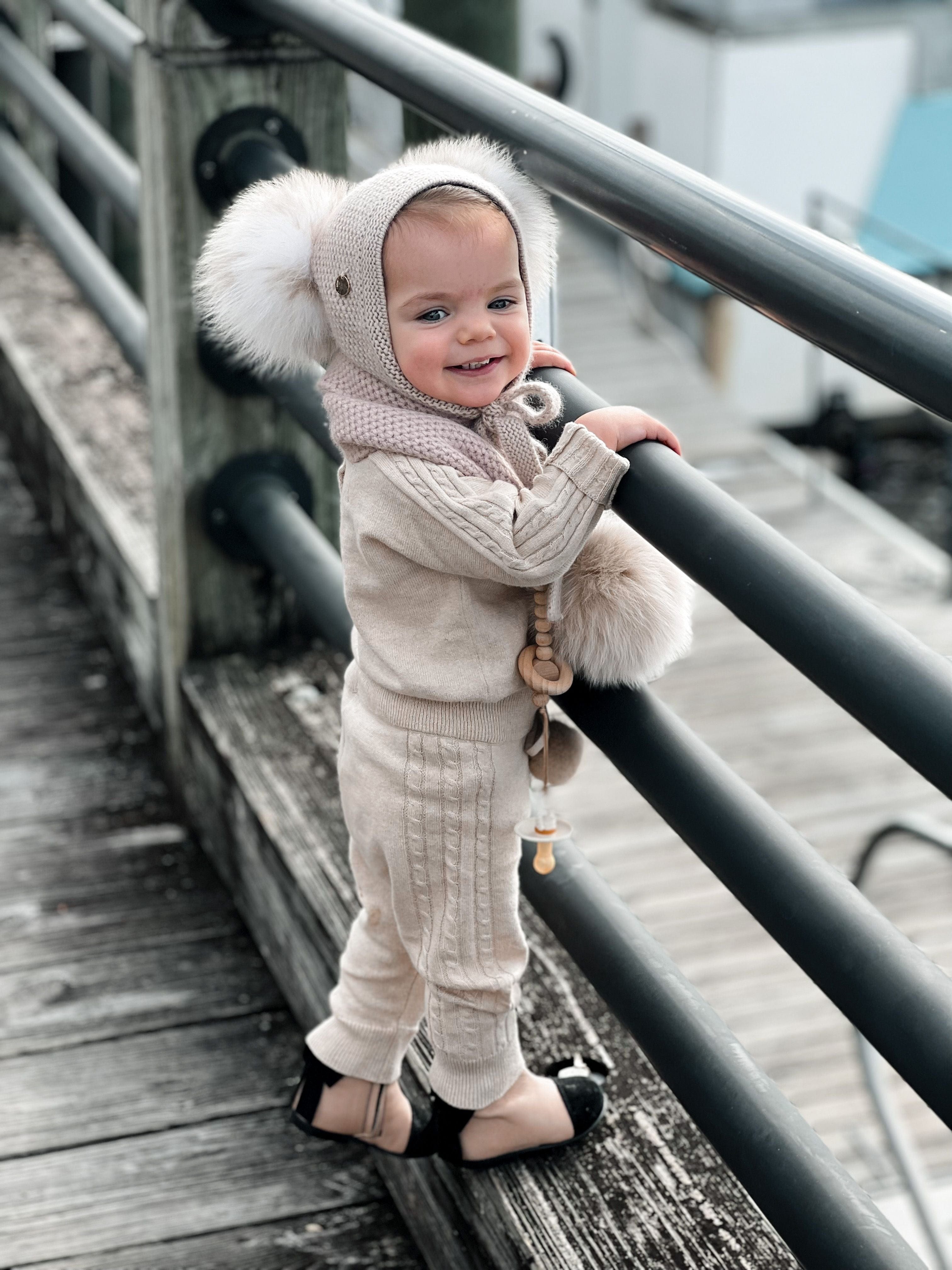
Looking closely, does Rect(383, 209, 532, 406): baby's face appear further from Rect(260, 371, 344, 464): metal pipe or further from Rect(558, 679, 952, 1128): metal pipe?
Rect(260, 371, 344, 464): metal pipe

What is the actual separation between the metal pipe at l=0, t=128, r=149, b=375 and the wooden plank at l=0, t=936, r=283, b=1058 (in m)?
0.78

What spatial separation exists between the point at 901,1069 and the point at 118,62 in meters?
1.77

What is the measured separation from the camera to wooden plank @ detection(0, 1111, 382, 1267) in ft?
5.25

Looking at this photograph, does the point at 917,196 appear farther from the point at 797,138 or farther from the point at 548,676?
the point at 548,676

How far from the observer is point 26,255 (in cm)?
378

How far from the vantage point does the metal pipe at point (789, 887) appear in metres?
0.98

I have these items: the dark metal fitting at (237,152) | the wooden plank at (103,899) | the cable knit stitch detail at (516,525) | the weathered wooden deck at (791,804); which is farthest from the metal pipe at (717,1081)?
the weathered wooden deck at (791,804)

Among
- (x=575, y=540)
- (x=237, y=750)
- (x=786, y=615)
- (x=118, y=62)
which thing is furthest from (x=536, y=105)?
(x=118, y=62)

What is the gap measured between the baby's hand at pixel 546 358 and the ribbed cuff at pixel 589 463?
183mm

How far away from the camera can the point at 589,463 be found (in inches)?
45.1

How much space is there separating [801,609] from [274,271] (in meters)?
0.51

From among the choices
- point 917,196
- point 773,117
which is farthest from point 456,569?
point 773,117

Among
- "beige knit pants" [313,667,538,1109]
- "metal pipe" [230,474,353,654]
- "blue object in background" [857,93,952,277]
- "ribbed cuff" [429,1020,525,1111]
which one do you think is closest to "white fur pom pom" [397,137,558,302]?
"beige knit pants" [313,667,538,1109]

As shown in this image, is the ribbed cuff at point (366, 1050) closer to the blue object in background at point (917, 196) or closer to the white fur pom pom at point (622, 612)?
the white fur pom pom at point (622, 612)
